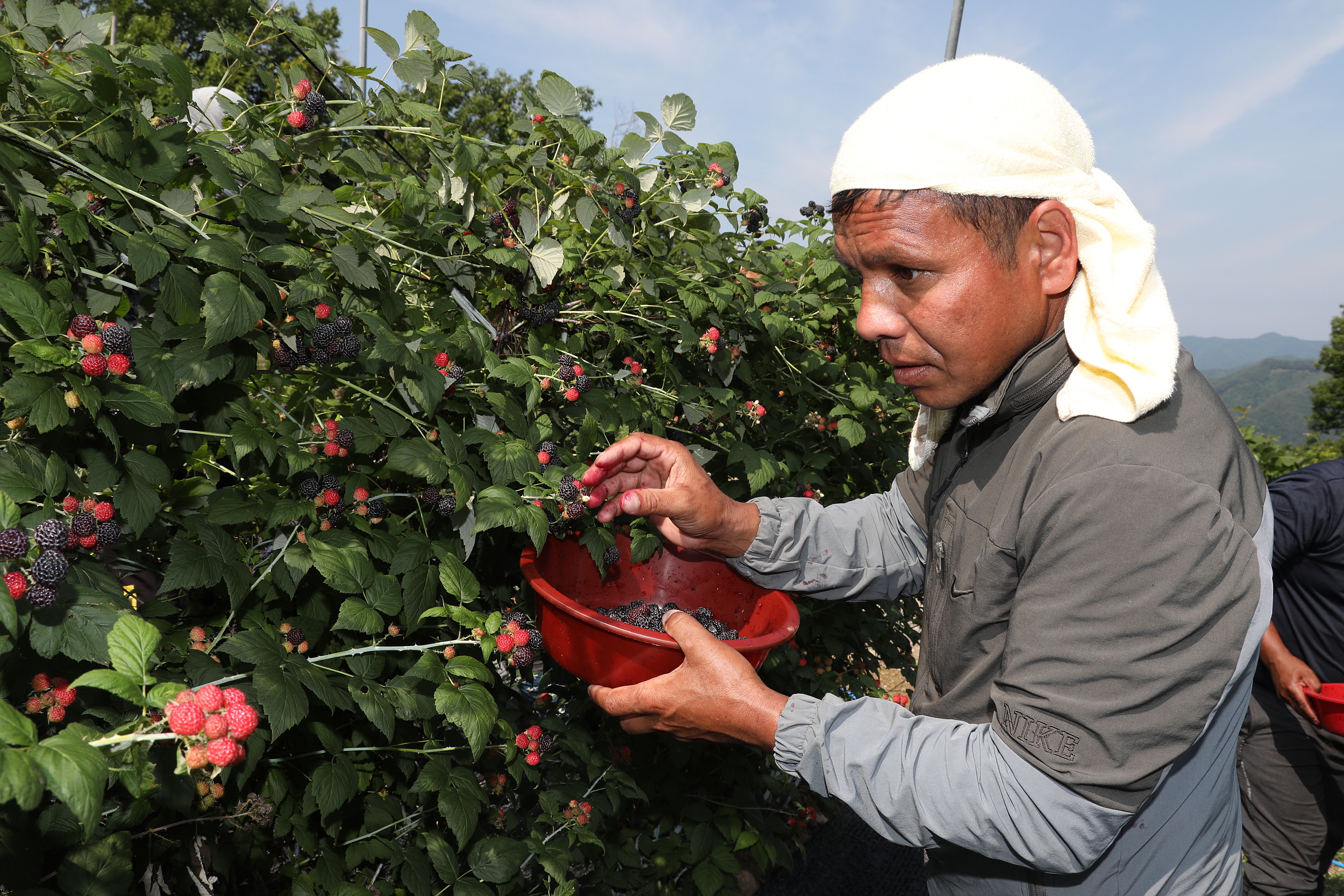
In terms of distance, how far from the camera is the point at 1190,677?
45.0 inches

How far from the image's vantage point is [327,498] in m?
1.39

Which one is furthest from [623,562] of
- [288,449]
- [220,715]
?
[220,715]

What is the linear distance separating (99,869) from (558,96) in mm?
1823

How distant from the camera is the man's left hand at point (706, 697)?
147 cm

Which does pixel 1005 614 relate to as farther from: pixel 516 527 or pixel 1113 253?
pixel 516 527

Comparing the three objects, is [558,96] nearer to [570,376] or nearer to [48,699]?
[570,376]

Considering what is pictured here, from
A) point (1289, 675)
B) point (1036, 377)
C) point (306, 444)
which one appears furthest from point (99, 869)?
point (1289, 675)

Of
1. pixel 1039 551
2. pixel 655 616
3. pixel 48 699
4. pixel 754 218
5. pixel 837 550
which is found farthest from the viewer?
pixel 754 218

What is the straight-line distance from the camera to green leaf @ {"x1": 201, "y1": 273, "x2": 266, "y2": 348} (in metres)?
1.16

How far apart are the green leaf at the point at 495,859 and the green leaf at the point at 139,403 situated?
1101 mm

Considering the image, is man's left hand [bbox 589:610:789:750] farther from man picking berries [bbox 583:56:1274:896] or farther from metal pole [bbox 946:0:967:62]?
metal pole [bbox 946:0:967:62]

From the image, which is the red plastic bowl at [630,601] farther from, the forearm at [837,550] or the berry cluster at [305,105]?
the berry cluster at [305,105]

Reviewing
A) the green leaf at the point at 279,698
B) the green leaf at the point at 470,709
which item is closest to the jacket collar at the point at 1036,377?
the green leaf at the point at 470,709

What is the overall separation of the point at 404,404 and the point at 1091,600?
129 centimetres
